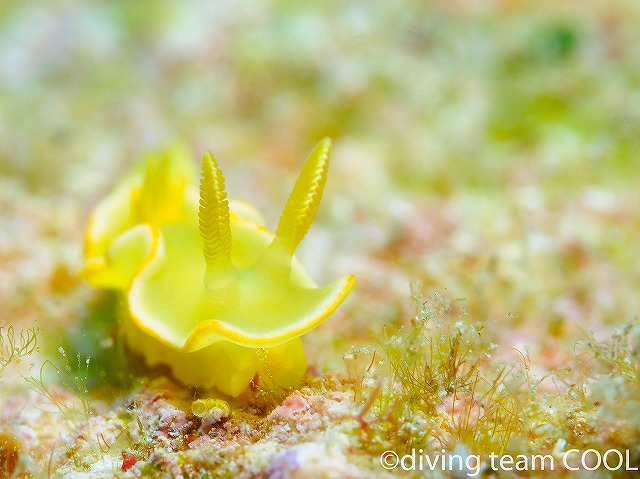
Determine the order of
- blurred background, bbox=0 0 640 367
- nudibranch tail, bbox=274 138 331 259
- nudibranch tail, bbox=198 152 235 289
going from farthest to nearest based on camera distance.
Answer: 1. blurred background, bbox=0 0 640 367
2. nudibranch tail, bbox=274 138 331 259
3. nudibranch tail, bbox=198 152 235 289

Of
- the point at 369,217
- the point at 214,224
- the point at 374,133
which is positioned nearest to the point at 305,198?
the point at 214,224

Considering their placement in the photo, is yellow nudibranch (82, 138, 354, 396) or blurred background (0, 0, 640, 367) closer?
yellow nudibranch (82, 138, 354, 396)

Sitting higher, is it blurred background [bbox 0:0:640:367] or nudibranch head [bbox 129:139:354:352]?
blurred background [bbox 0:0:640:367]

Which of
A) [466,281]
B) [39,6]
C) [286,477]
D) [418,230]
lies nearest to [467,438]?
[286,477]

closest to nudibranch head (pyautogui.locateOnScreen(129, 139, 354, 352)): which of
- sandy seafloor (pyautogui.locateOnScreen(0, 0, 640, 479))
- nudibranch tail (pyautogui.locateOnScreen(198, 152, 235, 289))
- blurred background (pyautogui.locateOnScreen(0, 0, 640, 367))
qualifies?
nudibranch tail (pyautogui.locateOnScreen(198, 152, 235, 289))

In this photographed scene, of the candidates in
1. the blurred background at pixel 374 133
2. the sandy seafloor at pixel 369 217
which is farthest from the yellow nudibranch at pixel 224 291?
the blurred background at pixel 374 133

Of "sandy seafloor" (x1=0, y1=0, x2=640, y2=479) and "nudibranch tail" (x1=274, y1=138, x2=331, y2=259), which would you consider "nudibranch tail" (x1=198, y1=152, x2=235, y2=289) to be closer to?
"nudibranch tail" (x1=274, y1=138, x2=331, y2=259)

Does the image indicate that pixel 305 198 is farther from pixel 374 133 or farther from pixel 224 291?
pixel 374 133
